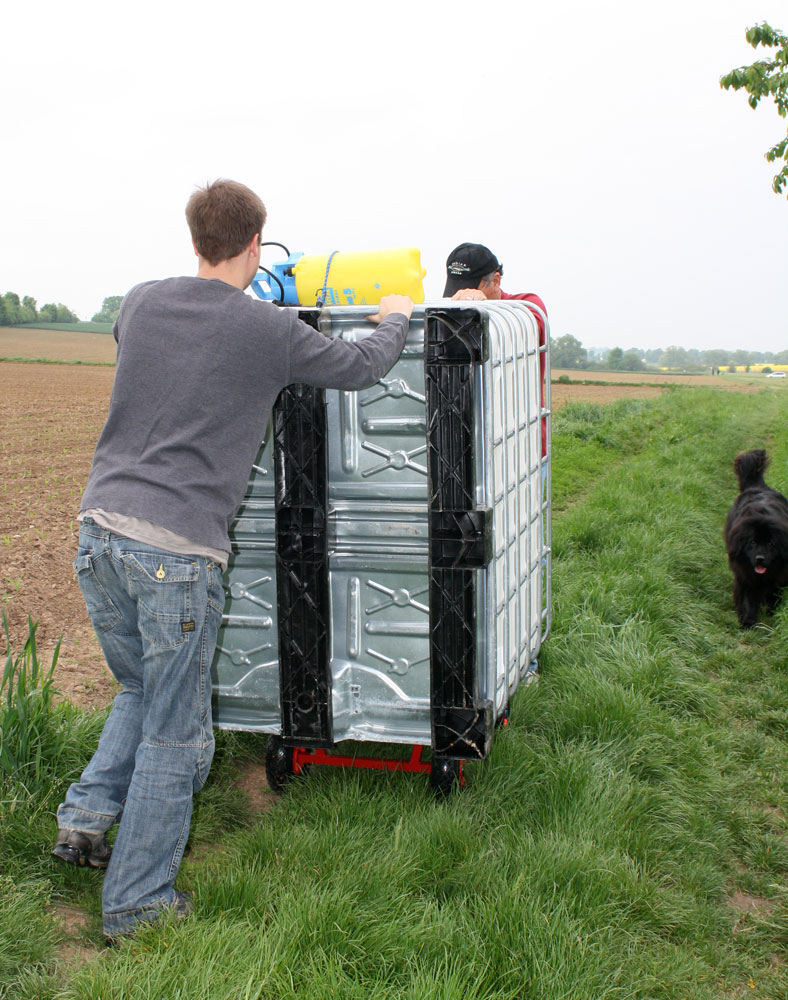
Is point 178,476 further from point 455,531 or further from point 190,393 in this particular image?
point 455,531

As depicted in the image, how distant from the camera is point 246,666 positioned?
137 inches

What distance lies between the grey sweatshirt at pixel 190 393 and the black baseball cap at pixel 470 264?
2.21 meters

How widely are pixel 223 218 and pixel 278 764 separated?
210cm

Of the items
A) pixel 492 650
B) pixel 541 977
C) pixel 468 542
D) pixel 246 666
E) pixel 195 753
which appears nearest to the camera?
pixel 541 977

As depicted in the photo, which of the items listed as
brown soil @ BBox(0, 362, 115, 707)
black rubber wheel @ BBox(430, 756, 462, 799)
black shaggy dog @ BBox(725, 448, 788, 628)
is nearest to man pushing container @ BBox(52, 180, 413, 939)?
black rubber wheel @ BBox(430, 756, 462, 799)

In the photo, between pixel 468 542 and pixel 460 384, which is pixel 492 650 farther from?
pixel 460 384

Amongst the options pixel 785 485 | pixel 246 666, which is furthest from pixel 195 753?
pixel 785 485

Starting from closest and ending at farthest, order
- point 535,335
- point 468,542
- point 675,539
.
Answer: point 468,542 → point 535,335 → point 675,539

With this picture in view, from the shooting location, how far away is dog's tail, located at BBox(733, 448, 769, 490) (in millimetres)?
7568

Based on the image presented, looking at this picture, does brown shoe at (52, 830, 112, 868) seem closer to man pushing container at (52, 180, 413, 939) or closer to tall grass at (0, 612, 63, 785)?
man pushing container at (52, 180, 413, 939)

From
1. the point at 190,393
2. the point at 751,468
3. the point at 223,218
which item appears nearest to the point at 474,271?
the point at 223,218

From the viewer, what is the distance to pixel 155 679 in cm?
270

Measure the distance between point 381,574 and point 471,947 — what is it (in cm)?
126

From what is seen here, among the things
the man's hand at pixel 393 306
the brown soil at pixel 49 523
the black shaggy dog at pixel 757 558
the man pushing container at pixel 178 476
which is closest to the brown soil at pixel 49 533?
the brown soil at pixel 49 523
